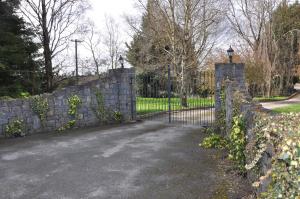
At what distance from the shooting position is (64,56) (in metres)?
18.1

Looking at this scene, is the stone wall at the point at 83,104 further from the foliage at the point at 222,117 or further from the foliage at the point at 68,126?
the foliage at the point at 222,117

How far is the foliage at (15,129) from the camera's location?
25.3ft

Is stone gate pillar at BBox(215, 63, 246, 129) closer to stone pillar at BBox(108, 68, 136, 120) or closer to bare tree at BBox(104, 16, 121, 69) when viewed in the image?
stone pillar at BBox(108, 68, 136, 120)

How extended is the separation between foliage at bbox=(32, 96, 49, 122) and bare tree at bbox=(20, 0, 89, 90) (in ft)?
18.3

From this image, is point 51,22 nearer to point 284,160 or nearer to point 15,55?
point 15,55

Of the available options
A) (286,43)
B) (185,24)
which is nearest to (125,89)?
(185,24)

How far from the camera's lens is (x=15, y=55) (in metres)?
10.8

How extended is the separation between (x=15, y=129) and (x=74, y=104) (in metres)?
1.85

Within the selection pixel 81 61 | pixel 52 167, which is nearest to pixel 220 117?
pixel 52 167

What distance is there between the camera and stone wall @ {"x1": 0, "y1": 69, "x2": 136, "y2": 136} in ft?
25.8

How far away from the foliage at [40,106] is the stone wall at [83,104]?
0.09 meters

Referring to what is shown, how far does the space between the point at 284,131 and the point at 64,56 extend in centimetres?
1713

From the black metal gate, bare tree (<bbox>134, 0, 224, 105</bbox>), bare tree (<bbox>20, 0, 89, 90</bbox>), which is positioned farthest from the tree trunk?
bare tree (<bbox>134, 0, 224, 105</bbox>)

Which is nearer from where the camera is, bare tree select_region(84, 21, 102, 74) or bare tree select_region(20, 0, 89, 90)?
bare tree select_region(20, 0, 89, 90)
